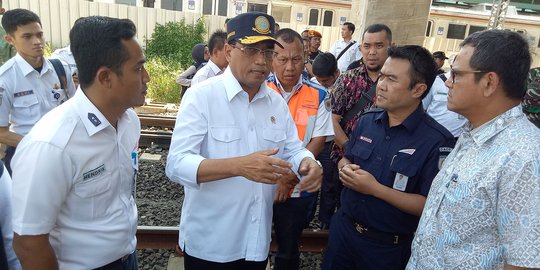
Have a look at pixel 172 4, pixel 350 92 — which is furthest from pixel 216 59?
pixel 172 4

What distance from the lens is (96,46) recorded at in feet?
4.98

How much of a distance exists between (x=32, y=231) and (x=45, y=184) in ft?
0.63

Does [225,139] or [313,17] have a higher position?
[313,17]

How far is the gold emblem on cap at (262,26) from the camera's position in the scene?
2023 mm

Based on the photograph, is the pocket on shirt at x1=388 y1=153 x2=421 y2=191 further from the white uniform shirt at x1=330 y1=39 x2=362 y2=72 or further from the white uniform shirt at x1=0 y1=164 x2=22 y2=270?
the white uniform shirt at x1=330 y1=39 x2=362 y2=72

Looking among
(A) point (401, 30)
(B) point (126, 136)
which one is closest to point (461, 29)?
(A) point (401, 30)

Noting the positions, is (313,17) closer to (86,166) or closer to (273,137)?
(273,137)

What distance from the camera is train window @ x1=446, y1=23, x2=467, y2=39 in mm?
16859

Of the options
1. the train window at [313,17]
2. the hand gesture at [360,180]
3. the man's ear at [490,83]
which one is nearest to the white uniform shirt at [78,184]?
the hand gesture at [360,180]

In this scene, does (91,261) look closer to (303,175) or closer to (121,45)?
(121,45)

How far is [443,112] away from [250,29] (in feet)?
9.30

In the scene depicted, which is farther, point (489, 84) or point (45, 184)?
point (489, 84)

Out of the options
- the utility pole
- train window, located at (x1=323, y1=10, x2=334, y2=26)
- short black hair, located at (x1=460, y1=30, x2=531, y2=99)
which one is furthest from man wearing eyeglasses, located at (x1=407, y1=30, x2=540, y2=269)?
the utility pole

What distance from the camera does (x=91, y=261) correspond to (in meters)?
1.63
